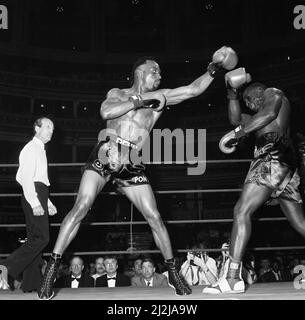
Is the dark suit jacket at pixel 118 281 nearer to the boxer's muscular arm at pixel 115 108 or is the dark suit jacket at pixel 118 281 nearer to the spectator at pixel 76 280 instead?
the spectator at pixel 76 280

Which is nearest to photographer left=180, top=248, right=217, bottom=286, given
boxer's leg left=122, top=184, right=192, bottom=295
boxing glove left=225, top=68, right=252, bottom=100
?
boxer's leg left=122, top=184, right=192, bottom=295

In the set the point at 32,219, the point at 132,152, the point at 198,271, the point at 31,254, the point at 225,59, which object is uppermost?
the point at 225,59

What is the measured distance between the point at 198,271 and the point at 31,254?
2347 millimetres

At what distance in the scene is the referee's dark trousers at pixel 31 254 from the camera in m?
3.50

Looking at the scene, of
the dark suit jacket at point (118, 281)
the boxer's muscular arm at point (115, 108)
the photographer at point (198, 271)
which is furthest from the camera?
the photographer at point (198, 271)

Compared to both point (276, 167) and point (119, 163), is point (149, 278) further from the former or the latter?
point (276, 167)

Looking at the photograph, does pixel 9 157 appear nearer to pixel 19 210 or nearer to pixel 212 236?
pixel 19 210

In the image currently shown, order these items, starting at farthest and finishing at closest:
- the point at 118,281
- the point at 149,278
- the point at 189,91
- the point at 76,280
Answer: the point at 76,280
the point at 149,278
the point at 118,281
the point at 189,91

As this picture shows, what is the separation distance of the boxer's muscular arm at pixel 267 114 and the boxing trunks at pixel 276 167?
0.16m

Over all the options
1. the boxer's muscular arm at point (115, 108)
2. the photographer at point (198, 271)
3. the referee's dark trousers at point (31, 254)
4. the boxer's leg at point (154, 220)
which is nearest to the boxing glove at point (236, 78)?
the boxer's muscular arm at point (115, 108)

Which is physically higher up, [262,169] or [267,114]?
[267,114]

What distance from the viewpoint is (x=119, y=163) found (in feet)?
10.9

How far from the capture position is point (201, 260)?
17.0 feet

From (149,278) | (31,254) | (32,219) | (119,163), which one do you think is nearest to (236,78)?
(119,163)
